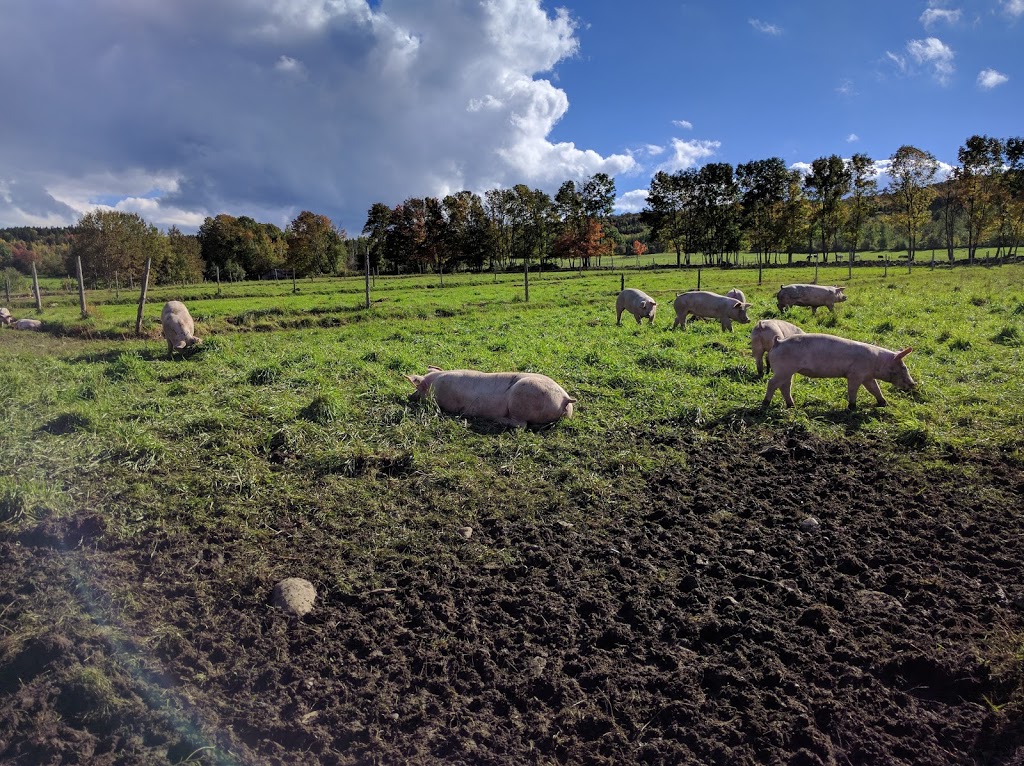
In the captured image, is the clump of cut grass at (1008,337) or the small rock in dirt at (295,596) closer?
the small rock in dirt at (295,596)

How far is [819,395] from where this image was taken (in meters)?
9.23

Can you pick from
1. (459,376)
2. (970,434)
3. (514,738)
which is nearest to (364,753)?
(514,738)

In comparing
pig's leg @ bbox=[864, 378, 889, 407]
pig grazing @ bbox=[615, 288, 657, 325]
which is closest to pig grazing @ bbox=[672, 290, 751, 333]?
pig grazing @ bbox=[615, 288, 657, 325]

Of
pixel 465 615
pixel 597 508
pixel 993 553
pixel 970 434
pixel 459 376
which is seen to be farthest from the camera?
pixel 459 376

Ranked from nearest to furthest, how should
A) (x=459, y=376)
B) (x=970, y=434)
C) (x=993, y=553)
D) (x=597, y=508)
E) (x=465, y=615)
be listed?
(x=465, y=615) < (x=993, y=553) < (x=597, y=508) < (x=970, y=434) < (x=459, y=376)

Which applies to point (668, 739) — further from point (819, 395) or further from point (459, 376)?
point (819, 395)

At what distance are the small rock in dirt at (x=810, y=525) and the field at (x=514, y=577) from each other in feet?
0.11

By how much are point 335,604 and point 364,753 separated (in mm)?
1444

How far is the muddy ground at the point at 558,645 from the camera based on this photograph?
3275 mm

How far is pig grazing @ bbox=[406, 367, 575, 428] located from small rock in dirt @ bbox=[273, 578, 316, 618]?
399 cm

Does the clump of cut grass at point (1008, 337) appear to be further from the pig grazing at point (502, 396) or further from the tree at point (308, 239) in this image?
the tree at point (308, 239)

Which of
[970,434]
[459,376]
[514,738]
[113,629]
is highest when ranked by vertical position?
[459,376]

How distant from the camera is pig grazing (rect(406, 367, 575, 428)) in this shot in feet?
26.7

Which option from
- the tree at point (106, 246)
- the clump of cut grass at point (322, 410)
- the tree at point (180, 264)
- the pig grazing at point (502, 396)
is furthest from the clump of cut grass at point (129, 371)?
the tree at point (180, 264)
